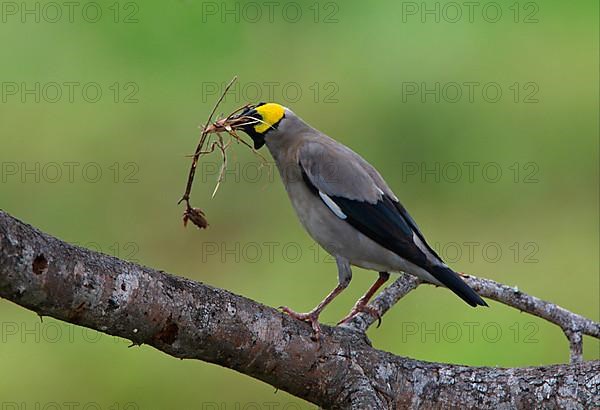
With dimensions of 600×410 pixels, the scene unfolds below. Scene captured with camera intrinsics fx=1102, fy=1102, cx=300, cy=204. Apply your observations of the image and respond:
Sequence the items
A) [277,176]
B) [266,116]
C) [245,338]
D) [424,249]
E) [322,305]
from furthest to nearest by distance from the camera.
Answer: [277,176] < [266,116] < [424,249] < [322,305] < [245,338]

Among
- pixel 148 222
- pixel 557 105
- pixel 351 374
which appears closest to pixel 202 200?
pixel 148 222

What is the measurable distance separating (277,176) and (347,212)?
290 cm

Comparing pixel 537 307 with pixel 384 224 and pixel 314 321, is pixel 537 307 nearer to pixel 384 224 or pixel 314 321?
pixel 384 224

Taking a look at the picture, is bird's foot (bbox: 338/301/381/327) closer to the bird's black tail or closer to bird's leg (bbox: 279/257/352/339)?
bird's leg (bbox: 279/257/352/339)

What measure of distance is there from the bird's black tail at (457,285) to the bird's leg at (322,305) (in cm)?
26

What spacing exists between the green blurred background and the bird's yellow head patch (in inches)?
71.6

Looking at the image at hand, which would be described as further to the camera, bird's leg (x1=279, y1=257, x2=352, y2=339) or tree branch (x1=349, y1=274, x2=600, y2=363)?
tree branch (x1=349, y1=274, x2=600, y2=363)

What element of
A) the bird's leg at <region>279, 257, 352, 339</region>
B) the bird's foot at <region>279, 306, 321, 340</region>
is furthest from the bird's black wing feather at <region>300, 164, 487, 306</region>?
the bird's foot at <region>279, 306, 321, 340</region>

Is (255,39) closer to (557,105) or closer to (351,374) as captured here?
(557,105)

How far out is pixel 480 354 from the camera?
5.29 m

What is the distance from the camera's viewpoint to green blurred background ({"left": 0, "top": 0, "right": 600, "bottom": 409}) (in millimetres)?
5242

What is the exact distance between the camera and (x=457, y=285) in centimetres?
299

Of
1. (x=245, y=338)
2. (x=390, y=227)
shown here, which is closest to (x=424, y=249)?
(x=390, y=227)

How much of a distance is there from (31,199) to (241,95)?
1314mm
